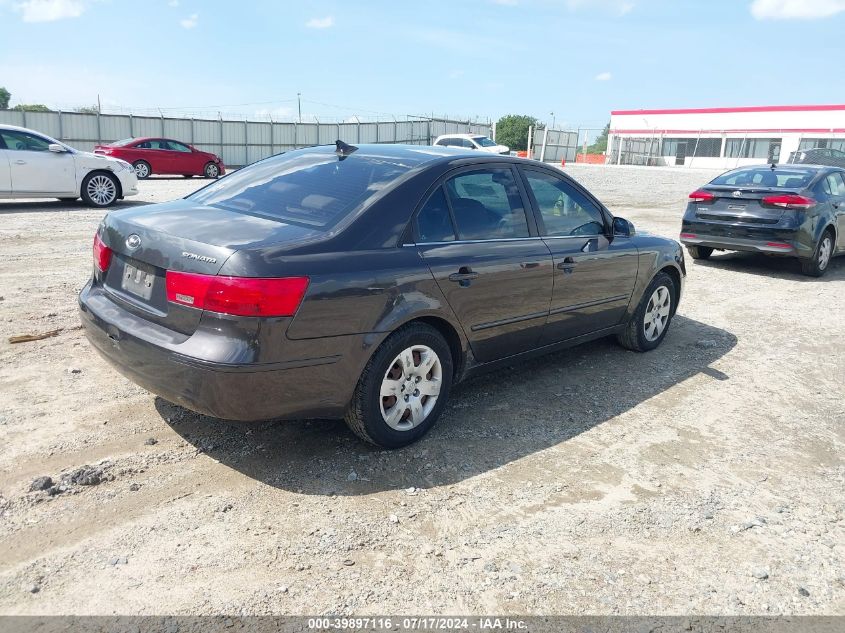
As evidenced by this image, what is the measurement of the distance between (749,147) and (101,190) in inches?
1979

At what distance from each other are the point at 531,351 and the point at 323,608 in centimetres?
250

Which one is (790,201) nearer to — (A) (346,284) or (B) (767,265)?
(B) (767,265)

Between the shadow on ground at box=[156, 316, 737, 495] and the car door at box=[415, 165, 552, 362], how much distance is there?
450mm

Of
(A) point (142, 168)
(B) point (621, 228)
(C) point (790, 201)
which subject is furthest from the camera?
(A) point (142, 168)

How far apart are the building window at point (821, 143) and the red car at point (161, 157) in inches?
1575

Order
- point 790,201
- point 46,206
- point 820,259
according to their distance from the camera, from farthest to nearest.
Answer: point 46,206 → point 820,259 → point 790,201

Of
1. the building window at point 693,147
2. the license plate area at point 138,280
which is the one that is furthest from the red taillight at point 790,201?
the building window at point 693,147

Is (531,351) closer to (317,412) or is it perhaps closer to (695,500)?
(695,500)

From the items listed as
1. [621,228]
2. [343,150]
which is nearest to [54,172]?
[343,150]

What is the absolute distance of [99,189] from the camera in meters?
13.3

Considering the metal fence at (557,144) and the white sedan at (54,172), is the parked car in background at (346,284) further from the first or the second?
the metal fence at (557,144)

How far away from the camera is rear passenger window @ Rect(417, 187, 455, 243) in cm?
378

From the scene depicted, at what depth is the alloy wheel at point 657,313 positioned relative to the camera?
19.2ft

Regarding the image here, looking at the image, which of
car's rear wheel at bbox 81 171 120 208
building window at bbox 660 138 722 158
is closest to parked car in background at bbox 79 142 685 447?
car's rear wheel at bbox 81 171 120 208
